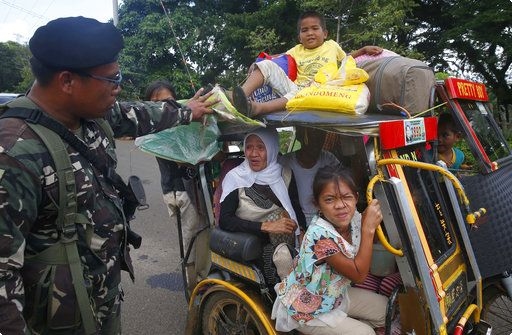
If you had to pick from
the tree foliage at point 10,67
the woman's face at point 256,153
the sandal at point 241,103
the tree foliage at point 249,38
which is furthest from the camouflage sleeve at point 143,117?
the tree foliage at point 10,67

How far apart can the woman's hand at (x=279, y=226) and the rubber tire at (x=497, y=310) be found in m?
1.27

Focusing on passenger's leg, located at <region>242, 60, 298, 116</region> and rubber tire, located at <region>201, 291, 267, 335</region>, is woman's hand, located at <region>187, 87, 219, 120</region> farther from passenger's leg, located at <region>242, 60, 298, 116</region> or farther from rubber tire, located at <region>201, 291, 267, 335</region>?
rubber tire, located at <region>201, 291, 267, 335</region>

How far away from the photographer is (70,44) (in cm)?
145

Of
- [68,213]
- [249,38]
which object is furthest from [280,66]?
[249,38]

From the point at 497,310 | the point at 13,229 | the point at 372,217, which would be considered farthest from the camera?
the point at 497,310

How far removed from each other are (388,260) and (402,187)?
55 centimetres

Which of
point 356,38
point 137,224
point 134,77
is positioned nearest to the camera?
point 137,224

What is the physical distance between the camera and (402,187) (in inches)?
73.7

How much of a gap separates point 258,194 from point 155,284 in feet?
6.94

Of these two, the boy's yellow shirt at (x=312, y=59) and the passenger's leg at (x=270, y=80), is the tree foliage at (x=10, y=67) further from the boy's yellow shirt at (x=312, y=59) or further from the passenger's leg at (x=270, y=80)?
the passenger's leg at (x=270, y=80)

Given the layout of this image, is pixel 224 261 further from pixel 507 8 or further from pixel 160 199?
pixel 507 8

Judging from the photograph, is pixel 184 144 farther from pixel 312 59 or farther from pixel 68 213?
pixel 68 213

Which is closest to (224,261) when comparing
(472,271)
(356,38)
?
(472,271)

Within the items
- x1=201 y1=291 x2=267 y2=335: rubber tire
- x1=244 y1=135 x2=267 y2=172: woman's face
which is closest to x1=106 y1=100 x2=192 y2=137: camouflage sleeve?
x1=244 y1=135 x2=267 y2=172: woman's face
